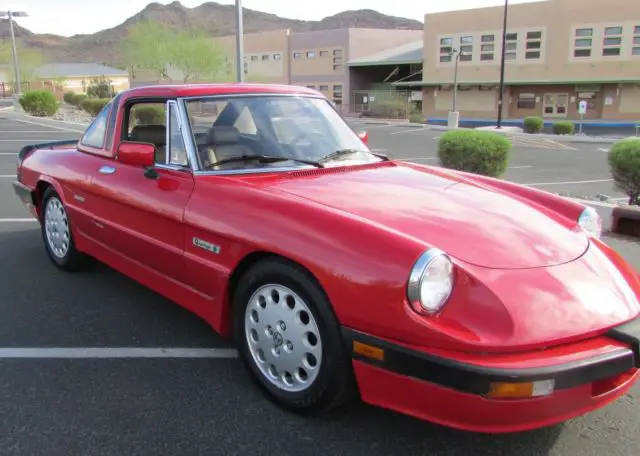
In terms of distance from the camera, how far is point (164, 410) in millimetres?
2779

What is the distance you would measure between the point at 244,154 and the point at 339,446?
5.85 ft

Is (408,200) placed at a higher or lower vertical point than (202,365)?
higher

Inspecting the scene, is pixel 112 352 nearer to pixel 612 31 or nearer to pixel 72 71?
pixel 612 31

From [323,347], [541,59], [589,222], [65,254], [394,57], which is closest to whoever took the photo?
[323,347]

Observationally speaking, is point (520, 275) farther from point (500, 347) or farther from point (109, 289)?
point (109, 289)

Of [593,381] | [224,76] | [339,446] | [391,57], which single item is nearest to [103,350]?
[339,446]

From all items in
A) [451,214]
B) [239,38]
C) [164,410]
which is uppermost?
[239,38]

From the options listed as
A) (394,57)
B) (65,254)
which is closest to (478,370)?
(65,254)

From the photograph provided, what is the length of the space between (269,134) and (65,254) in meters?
2.19

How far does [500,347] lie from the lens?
2162 mm

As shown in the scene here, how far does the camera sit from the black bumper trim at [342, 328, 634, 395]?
82.9 inches

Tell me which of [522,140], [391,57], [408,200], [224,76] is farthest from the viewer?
[224,76]

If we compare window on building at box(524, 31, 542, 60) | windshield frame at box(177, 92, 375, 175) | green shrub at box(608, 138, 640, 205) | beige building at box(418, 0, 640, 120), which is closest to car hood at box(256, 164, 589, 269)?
windshield frame at box(177, 92, 375, 175)

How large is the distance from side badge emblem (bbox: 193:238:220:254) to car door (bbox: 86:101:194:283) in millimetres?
135
